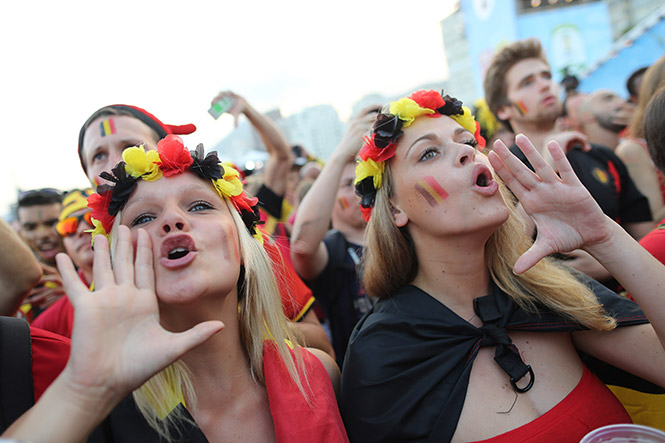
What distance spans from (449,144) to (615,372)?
1345mm

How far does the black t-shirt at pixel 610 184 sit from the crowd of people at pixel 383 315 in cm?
90

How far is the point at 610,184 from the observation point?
10.8 feet

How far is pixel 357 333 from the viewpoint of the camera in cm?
226

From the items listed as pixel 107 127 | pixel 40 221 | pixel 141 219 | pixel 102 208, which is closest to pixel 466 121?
pixel 141 219

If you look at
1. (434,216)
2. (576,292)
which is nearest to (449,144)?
(434,216)

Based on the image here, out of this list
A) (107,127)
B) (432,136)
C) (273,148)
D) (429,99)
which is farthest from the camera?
(273,148)

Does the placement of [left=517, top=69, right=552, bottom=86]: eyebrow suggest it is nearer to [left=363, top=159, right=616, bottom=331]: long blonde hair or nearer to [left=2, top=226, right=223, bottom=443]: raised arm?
[left=363, top=159, right=616, bottom=331]: long blonde hair

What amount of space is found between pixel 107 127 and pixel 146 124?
0.79ft

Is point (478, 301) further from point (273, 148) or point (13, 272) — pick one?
point (273, 148)

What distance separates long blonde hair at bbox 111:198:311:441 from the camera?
1.86 metres

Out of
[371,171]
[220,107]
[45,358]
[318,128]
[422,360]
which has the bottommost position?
[318,128]

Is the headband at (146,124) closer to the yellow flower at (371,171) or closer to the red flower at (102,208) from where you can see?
the red flower at (102,208)

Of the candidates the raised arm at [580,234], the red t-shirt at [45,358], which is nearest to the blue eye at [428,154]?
the raised arm at [580,234]

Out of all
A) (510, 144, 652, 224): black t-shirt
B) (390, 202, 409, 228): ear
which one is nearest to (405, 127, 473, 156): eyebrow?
(390, 202, 409, 228): ear
